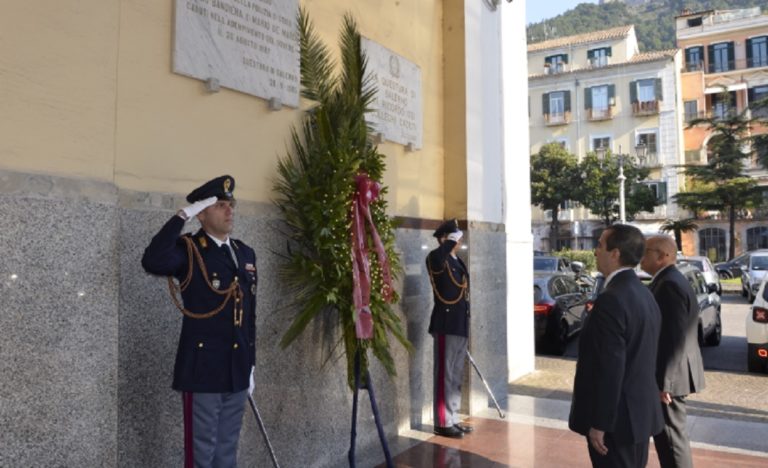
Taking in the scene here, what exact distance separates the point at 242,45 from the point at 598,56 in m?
52.4

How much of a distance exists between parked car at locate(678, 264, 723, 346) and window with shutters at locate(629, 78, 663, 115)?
3921cm

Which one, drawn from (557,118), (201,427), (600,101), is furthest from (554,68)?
(201,427)

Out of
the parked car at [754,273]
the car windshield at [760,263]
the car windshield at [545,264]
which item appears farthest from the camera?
the car windshield at [760,263]

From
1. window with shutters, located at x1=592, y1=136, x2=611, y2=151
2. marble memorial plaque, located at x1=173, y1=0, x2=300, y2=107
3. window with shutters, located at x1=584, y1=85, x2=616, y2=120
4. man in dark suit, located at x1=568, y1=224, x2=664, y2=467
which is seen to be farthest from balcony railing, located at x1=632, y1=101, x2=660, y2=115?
man in dark suit, located at x1=568, y1=224, x2=664, y2=467

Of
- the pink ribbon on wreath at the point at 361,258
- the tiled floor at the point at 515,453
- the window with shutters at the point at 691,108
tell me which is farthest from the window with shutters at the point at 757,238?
the pink ribbon on wreath at the point at 361,258

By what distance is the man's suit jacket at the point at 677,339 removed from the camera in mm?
4391

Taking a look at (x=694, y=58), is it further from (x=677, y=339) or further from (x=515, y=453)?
(x=677, y=339)

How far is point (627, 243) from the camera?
3666 millimetres

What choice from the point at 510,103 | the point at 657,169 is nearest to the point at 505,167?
the point at 510,103

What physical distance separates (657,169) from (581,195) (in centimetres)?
1002

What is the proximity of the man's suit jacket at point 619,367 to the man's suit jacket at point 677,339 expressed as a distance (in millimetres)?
900

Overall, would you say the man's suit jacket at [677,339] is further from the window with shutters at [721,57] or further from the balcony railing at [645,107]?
the window with shutters at [721,57]

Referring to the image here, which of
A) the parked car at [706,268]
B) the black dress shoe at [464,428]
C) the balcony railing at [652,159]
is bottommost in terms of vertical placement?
the black dress shoe at [464,428]

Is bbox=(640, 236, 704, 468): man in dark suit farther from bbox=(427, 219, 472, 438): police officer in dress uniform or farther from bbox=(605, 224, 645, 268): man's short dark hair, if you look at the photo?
bbox=(427, 219, 472, 438): police officer in dress uniform
